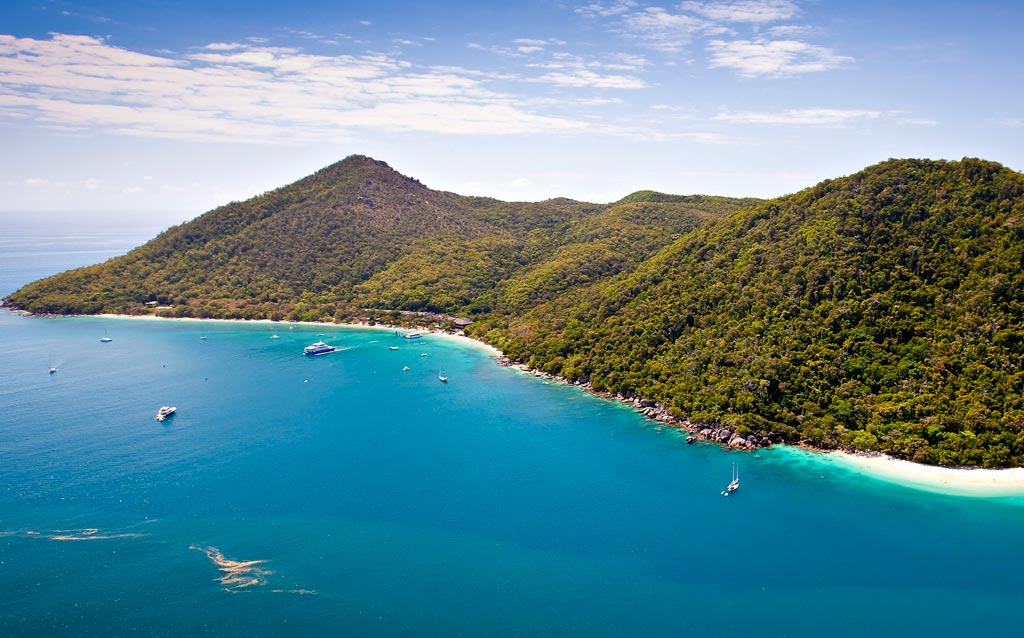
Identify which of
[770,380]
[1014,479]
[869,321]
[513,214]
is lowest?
[1014,479]

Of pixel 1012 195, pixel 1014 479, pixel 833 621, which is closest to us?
pixel 833 621

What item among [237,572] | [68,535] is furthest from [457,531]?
[68,535]

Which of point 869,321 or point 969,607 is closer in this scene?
point 969,607

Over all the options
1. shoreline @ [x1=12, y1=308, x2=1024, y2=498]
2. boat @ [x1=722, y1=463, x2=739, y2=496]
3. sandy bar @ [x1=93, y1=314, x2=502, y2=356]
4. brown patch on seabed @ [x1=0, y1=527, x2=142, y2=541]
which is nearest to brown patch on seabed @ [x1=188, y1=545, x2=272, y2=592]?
brown patch on seabed @ [x1=0, y1=527, x2=142, y2=541]

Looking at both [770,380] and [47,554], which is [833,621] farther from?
[47,554]

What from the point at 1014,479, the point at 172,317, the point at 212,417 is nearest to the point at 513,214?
the point at 172,317
